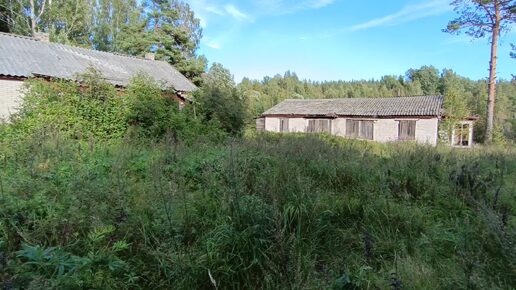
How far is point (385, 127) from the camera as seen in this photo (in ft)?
88.0

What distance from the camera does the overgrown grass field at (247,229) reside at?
217cm

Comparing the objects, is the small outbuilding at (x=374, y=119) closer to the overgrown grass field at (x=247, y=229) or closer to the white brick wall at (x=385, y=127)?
the white brick wall at (x=385, y=127)

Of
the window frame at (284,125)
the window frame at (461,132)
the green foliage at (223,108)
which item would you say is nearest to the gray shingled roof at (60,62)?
the green foliage at (223,108)

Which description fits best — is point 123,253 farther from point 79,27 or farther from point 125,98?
point 79,27

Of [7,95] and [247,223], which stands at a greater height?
[7,95]

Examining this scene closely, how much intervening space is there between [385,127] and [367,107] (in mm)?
2776

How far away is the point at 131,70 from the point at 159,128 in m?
11.3

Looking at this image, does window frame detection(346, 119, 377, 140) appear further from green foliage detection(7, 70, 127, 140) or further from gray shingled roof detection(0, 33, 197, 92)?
green foliage detection(7, 70, 127, 140)

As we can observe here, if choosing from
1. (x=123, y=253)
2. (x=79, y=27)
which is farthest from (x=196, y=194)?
(x=79, y=27)

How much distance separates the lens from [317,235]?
302 cm

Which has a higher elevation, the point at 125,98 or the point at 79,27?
the point at 79,27

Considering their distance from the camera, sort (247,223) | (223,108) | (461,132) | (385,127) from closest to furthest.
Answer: (247,223) < (223,108) < (461,132) < (385,127)

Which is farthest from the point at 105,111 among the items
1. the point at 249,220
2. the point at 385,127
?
the point at 385,127

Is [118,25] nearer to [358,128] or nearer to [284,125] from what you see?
[284,125]
